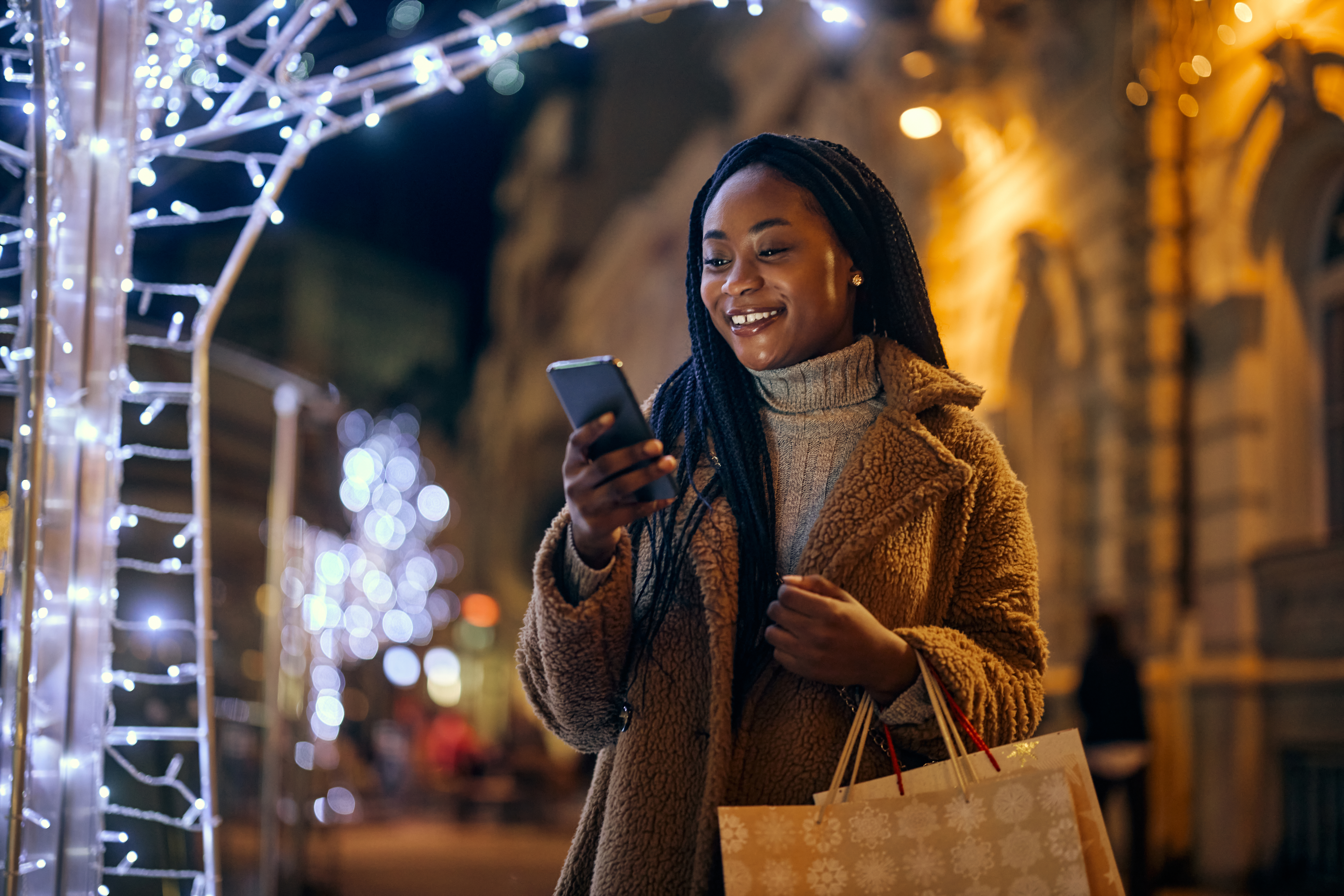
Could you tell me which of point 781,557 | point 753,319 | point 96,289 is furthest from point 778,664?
point 96,289

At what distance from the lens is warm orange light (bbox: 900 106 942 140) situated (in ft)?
33.7

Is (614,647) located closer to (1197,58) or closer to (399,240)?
(1197,58)

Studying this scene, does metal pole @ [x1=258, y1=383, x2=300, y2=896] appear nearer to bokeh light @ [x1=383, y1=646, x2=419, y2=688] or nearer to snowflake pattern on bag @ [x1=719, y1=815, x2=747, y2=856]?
snowflake pattern on bag @ [x1=719, y1=815, x2=747, y2=856]

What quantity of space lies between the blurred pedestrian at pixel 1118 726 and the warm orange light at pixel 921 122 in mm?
5074

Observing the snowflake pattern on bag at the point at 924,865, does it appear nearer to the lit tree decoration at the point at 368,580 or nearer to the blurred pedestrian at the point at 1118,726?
the blurred pedestrian at the point at 1118,726

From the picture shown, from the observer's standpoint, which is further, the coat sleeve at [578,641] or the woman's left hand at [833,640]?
the coat sleeve at [578,641]

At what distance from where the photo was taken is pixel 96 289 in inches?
109

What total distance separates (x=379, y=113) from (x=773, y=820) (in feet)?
8.22

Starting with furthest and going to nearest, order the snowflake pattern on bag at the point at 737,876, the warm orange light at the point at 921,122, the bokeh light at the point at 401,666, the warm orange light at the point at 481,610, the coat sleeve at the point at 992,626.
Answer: the bokeh light at the point at 401,666, the warm orange light at the point at 481,610, the warm orange light at the point at 921,122, the coat sleeve at the point at 992,626, the snowflake pattern on bag at the point at 737,876

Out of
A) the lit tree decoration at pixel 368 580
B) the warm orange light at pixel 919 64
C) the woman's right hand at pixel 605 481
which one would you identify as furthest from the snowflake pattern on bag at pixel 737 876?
the warm orange light at pixel 919 64

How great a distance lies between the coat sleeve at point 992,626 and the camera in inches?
62.0

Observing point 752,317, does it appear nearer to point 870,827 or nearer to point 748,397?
point 748,397

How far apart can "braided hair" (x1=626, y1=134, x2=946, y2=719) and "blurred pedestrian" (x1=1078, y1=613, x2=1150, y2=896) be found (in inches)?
209

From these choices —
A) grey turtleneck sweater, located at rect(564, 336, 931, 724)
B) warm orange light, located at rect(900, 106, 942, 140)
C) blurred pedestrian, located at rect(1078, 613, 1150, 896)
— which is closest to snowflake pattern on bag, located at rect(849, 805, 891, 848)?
→ grey turtleneck sweater, located at rect(564, 336, 931, 724)
